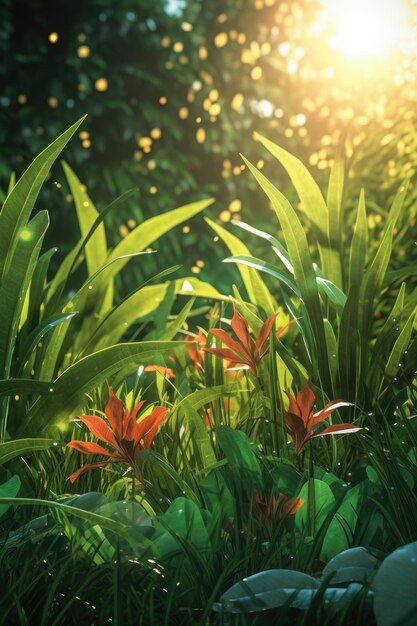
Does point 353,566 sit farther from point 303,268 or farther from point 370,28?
point 370,28

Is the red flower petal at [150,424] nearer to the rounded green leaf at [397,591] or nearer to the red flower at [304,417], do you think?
the red flower at [304,417]

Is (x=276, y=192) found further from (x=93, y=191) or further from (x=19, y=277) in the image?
(x=93, y=191)

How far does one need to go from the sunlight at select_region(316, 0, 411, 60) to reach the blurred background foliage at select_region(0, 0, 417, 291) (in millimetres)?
63

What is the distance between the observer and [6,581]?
1092mm

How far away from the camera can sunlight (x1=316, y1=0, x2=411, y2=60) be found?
10.4ft

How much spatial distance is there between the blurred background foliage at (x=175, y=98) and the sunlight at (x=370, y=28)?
0.06m

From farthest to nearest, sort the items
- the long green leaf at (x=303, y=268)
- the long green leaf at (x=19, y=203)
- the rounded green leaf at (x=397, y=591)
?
the long green leaf at (x=303, y=268), the long green leaf at (x=19, y=203), the rounded green leaf at (x=397, y=591)

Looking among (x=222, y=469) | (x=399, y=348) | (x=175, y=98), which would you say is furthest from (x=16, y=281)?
(x=175, y=98)

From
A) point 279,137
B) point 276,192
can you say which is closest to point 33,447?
point 276,192

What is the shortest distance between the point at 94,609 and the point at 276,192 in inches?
39.4

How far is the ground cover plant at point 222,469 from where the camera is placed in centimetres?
98

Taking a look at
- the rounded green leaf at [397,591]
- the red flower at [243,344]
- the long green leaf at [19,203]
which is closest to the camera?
the rounded green leaf at [397,591]

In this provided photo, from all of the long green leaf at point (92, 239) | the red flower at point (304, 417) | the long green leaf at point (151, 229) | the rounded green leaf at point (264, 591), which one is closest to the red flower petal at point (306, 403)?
the red flower at point (304, 417)

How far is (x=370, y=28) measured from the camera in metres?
3.77
